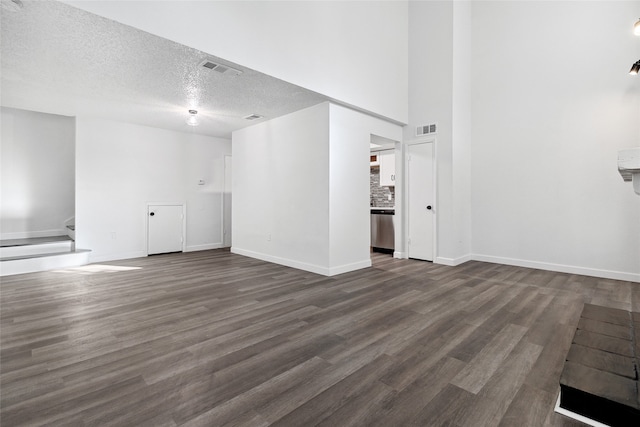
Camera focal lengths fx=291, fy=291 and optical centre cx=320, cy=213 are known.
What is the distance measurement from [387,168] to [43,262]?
22.2 ft

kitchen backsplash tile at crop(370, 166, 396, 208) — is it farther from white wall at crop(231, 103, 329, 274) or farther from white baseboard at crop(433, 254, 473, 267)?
white wall at crop(231, 103, 329, 274)

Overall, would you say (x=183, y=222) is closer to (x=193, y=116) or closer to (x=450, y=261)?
(x=193, y=116)

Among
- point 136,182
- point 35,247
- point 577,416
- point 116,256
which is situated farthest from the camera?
point 136,182

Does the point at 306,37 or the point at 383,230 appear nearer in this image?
A: the point at 306,37

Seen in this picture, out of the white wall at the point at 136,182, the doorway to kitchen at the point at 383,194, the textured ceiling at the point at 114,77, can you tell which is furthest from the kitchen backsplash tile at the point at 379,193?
the white wall at the point at 136,182

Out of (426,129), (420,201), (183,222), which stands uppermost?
(426,129)

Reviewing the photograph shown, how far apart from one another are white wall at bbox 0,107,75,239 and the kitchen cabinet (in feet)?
22.8

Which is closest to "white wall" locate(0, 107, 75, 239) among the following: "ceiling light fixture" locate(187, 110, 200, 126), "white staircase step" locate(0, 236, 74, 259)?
"white staircase step" locate(0, 236, 74, 259)

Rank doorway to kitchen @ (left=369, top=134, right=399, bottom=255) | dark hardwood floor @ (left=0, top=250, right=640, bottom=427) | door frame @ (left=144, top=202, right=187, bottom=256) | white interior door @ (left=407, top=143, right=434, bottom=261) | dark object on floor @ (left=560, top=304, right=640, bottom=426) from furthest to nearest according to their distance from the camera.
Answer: doorway to kitchen @ (left=369, top=134, right=399, bottom=255)
door frame @ (left=144, top=202, right=187, bottom=256)
white interior door @ (left=407, top=143, right=434, bottom=261)
dark hardwood floor @ (left=0, top=250, right=640, bottom=427)
dark object on floor @ (left=560, top=304, right=640, bottom=426)

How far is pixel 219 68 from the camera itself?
3.29 metres

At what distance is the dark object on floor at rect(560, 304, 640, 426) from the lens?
1371mm

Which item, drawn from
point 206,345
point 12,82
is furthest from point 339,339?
point 12,82

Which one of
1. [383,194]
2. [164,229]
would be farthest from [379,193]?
[164,229]

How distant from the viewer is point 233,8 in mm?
3162
